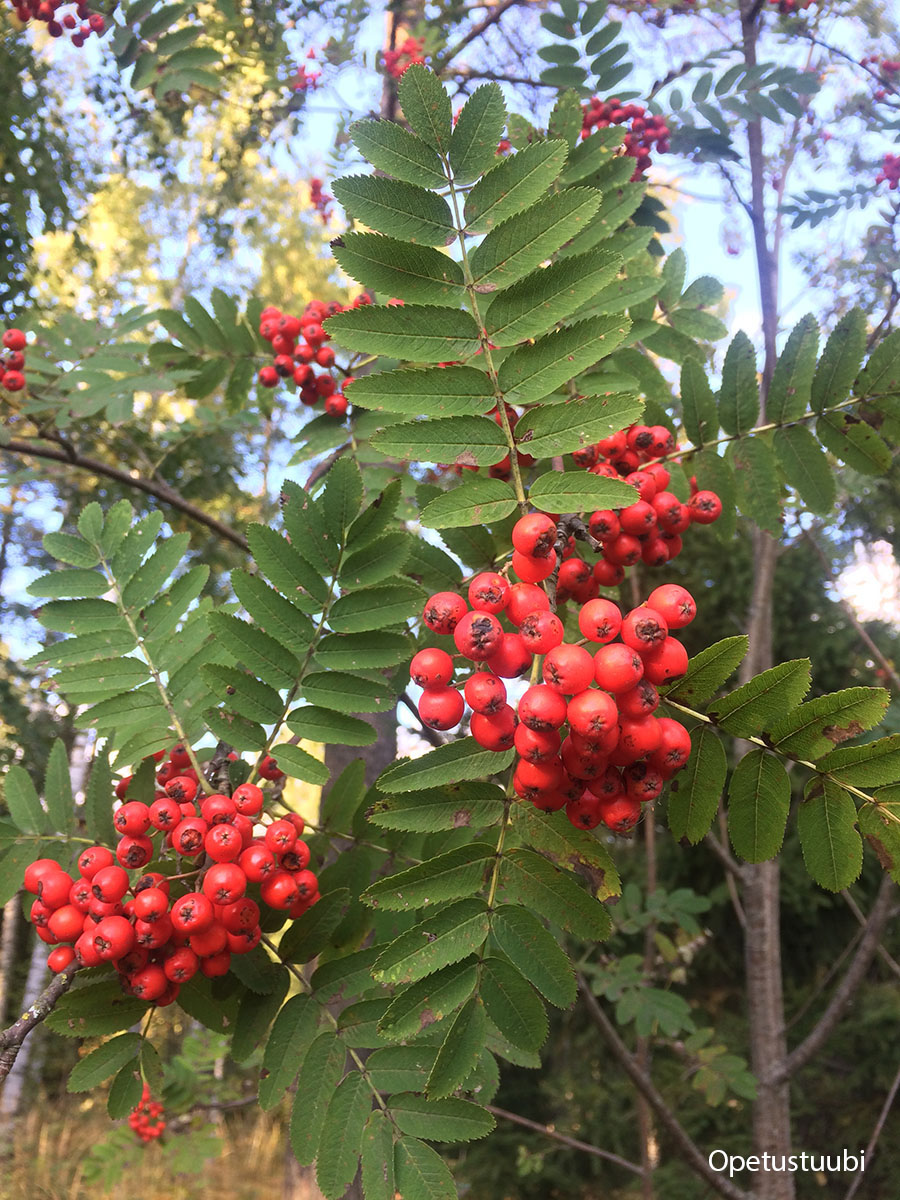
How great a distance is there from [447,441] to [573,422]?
7.1 inches

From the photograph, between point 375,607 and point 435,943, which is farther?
point 375,607

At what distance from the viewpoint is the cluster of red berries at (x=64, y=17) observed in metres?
3.12

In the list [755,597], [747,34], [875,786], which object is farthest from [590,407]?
[747,34]

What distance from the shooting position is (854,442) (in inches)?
65.1

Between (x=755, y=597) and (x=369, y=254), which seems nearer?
(x=369, y=254)

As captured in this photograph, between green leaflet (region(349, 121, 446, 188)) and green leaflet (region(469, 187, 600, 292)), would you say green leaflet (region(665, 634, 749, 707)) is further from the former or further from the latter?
green leaflet (region(349, 121, 446, 188))

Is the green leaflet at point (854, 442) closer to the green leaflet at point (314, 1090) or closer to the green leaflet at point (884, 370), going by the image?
the green leaflet at point (884, 370)

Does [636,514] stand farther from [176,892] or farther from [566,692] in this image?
[176,892]

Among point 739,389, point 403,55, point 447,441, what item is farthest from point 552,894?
point 403,55

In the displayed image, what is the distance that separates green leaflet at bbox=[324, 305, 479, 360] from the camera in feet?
3.58

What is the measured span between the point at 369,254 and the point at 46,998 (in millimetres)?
1100

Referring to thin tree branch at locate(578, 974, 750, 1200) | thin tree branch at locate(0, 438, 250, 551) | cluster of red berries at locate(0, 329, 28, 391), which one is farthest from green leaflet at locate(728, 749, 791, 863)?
cluster of red berries at locate(0, 329, 28, 391)

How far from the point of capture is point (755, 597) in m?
3.62

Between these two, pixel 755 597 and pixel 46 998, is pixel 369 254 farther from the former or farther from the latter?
pixel 755 597
